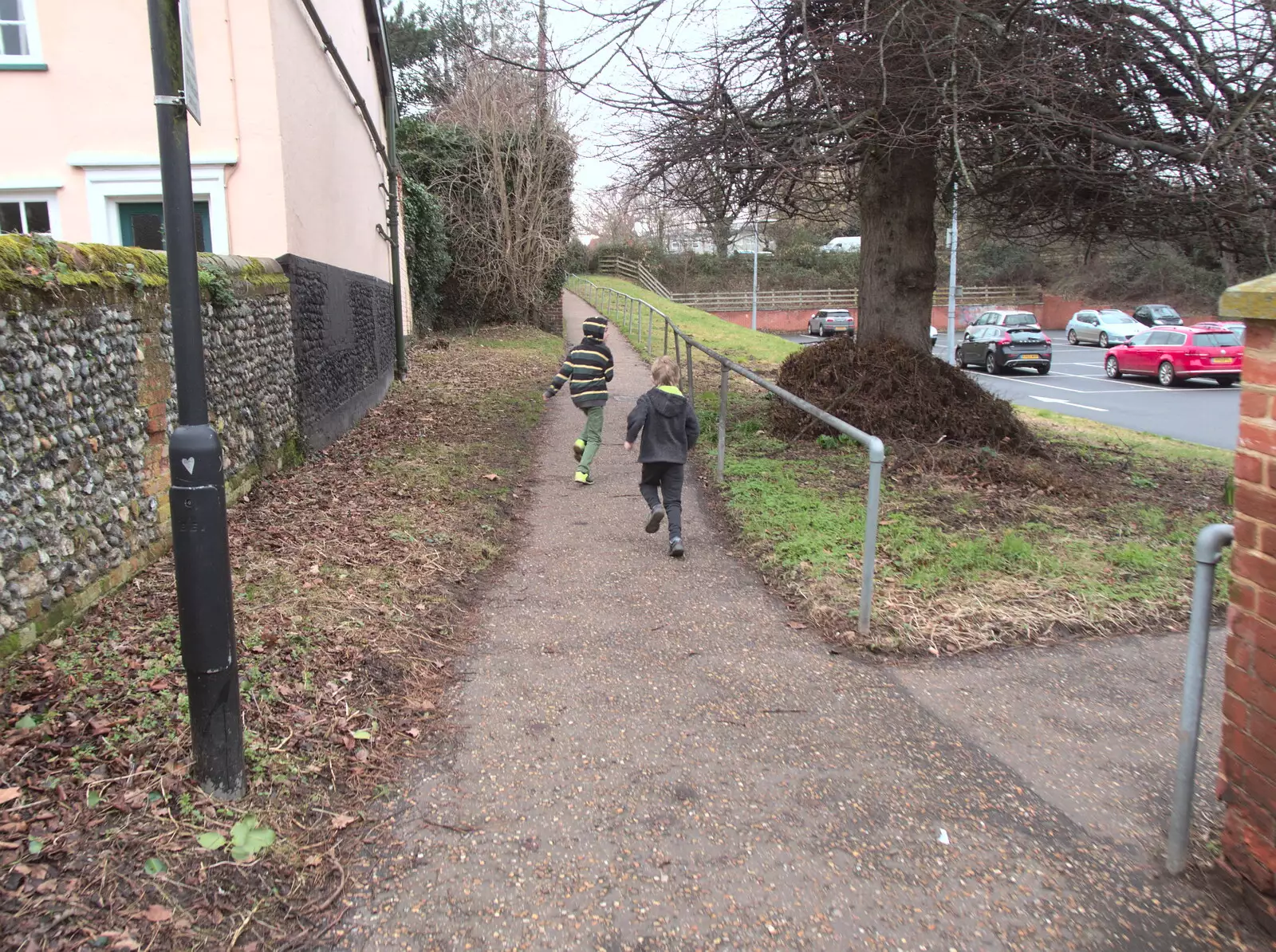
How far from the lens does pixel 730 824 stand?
3.10 m

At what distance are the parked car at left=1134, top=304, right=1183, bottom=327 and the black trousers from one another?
41.0 meters

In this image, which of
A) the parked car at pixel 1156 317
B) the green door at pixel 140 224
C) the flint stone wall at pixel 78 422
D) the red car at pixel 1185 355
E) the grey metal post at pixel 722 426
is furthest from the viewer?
the parked car at pixel 1156 317

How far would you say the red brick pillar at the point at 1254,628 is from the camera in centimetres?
251

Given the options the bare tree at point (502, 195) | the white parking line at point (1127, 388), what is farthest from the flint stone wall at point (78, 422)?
the white parking line at point (1127, 388)

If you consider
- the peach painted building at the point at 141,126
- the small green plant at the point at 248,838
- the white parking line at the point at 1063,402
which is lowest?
the white parking line at the point at 1063,402

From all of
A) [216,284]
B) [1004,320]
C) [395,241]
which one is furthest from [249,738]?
[1004,320]

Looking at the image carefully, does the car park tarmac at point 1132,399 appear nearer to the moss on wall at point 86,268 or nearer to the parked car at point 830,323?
the moss on wall at point 86,268

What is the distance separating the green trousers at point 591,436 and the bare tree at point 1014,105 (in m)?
2.54

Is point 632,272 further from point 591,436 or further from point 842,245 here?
point 591,436

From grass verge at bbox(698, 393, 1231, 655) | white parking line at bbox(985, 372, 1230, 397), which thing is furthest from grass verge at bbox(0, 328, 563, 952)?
white parking line at bbox(985, 372, 1230, 397)

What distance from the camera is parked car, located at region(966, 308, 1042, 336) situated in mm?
28922

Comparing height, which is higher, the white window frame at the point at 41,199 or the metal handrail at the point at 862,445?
the white window frame at the point at 41,199

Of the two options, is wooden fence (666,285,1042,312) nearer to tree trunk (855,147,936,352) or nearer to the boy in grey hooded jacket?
tree trunk (855,147,936,352)

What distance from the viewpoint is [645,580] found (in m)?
5.70
